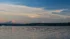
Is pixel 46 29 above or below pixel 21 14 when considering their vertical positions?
below

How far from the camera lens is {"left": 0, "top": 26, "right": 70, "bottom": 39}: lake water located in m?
1.92

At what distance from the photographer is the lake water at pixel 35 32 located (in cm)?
192

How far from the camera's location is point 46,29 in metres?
2.02

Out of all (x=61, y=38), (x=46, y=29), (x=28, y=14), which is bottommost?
(x=61, y=38)

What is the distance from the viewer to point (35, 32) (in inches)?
78.0

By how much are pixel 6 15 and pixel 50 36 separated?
0.78m

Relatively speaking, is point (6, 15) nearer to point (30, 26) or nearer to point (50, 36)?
point (30, 26)

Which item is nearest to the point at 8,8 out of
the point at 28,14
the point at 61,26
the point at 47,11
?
the point at 28,14

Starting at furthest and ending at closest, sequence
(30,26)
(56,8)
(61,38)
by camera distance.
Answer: (61,38)
(30,26)
(56,8)

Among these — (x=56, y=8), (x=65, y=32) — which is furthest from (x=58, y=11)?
(x=65, y=32)

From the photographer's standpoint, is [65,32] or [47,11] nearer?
[47,11]

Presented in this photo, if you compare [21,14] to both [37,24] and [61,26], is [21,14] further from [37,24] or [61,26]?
[61,26]

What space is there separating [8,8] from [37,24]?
1.51 feet

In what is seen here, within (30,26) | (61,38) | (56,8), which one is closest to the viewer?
(56,8)
